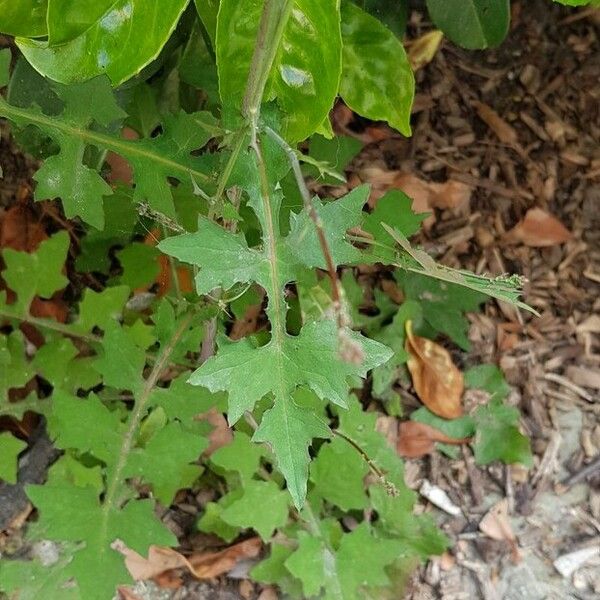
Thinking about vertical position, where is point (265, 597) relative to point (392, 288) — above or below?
below

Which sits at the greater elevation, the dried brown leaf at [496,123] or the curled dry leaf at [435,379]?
the dried brown leaf at [496,123]

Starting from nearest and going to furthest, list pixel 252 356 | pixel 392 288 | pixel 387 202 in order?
pixel 252 356 → pixel 387 202 → pixel 392 288

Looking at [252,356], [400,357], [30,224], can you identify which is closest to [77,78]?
[252,356]

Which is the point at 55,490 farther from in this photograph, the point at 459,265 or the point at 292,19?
the point at 459,265

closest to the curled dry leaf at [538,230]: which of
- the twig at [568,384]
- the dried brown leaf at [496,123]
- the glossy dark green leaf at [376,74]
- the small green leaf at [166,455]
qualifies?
the dried brown leaf at [496,123]

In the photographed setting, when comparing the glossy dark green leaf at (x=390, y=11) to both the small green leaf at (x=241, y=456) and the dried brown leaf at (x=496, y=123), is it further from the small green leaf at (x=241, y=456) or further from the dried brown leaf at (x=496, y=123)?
the small green leaf at (x=241, y=456)

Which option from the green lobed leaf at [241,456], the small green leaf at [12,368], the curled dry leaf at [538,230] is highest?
the curled dry leaf at [538,230]

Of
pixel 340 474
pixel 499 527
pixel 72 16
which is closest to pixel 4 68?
pixel 72 16

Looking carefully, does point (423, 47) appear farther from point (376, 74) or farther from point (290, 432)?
point (290, 432)
